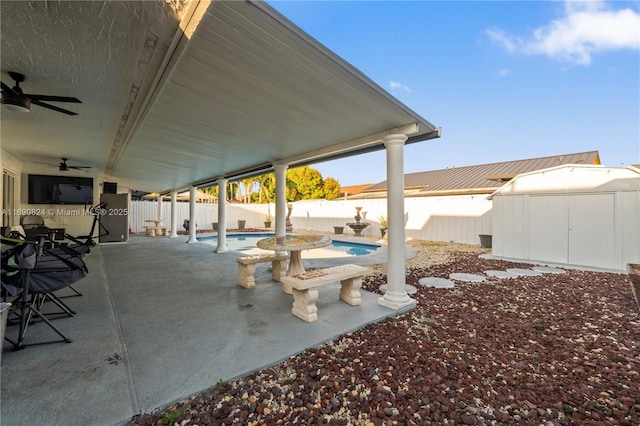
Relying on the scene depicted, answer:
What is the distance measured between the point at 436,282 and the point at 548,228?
A: 12.8 ft

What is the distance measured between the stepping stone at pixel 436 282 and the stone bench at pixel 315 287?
5.52 feet

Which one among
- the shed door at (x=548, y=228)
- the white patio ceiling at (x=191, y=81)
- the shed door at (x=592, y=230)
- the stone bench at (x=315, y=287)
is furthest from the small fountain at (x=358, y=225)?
the stone bench at (x=315, y=287)

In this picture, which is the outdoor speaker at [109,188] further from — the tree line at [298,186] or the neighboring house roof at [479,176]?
the tree line at [298,186]

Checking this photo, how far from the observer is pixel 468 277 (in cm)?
513

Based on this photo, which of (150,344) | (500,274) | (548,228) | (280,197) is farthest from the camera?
(548,228)

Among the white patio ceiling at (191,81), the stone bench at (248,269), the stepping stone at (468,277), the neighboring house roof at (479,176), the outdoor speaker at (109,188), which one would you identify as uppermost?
the neighboring house roof at (479,176)

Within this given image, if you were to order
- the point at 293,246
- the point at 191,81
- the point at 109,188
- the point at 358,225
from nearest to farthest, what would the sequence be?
the point at 191,81
the point at 293,246
the point at 109,188
the point at 358,225

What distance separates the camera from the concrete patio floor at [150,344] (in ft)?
5.64

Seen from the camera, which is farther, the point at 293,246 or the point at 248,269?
the point at 248,269

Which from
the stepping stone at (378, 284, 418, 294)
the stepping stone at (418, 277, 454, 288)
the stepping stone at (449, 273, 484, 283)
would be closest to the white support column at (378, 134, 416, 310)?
the stepping stone at (378, 284, 418, 294)

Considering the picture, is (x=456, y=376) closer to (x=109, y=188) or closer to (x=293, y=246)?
(x=293, y=246)

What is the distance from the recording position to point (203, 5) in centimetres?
148

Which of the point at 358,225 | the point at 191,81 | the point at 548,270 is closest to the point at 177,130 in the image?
the point at 191,81

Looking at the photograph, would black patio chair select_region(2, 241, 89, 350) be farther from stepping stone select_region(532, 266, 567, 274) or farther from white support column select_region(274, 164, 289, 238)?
stepping stone select_region(532, 266, 567, 274)
